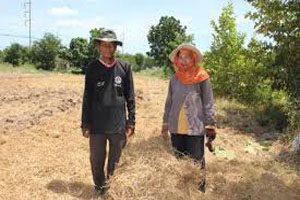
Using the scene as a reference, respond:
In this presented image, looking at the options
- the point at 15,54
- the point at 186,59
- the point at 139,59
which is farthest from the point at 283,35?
the point at 139,59

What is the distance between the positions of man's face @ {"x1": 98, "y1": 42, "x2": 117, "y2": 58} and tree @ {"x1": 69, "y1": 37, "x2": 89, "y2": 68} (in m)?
44.4

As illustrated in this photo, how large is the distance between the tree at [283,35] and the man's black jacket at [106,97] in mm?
6990

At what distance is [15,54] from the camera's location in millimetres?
56219

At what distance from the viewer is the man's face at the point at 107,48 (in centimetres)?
559

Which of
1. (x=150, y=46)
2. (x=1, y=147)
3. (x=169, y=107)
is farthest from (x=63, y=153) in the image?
(x=150, y=46)

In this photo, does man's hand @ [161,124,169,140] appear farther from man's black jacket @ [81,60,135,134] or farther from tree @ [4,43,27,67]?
tree @ [4,43,27,67]

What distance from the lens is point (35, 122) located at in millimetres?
9703

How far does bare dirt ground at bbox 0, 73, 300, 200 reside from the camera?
5531mm

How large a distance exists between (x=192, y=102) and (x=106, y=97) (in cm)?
87

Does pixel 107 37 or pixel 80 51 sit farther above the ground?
pixel 107 37

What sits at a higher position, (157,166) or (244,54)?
(244,54)

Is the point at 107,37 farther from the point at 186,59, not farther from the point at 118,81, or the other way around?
the point at 186,59

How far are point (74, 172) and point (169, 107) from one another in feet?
6.21

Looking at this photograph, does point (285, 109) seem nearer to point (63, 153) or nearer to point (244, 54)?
point (244, 54)
